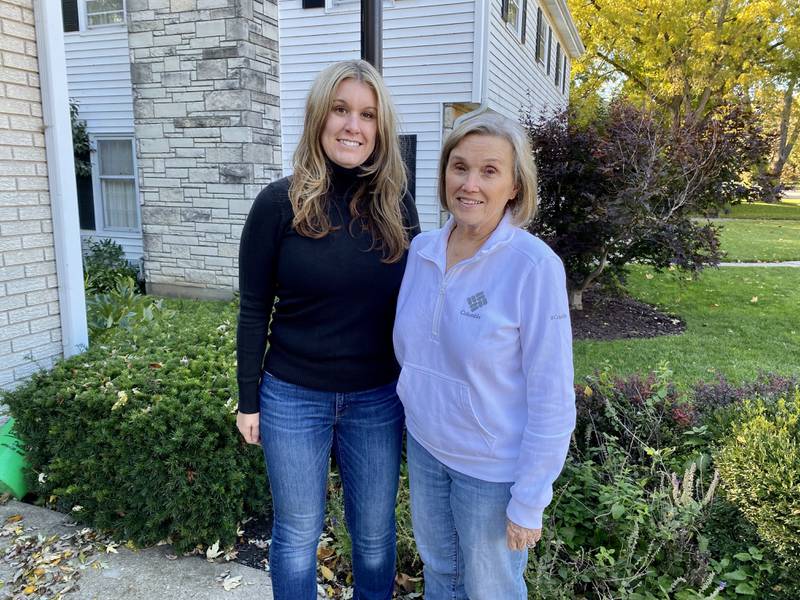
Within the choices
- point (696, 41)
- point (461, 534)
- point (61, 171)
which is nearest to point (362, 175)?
point (461, 534)

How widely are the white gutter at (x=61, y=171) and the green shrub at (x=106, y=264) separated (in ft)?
16.5

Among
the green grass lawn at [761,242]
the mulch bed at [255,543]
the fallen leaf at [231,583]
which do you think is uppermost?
the green grass lawn at [761,242]

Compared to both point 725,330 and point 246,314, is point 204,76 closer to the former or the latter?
point 246,314

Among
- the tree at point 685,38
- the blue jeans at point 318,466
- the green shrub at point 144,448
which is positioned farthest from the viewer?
the tree at point 685,38

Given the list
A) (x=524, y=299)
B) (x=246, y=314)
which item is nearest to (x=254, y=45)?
(x=246, y=314)

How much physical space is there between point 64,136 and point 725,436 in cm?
403

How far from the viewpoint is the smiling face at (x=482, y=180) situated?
1.61 meters

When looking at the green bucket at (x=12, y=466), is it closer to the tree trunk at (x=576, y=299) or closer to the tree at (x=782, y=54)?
the tree trunk at (x=576, y=299)

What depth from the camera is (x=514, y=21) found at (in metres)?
11.0

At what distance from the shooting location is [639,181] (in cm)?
636

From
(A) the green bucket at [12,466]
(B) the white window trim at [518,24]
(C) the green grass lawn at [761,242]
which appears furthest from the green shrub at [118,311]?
(C) the green grass lawn at [761,242]

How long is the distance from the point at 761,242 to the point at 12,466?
59.1 ft

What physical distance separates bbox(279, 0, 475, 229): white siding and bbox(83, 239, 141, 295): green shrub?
3456 mm

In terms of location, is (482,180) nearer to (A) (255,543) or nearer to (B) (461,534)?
(B) (461,534)
